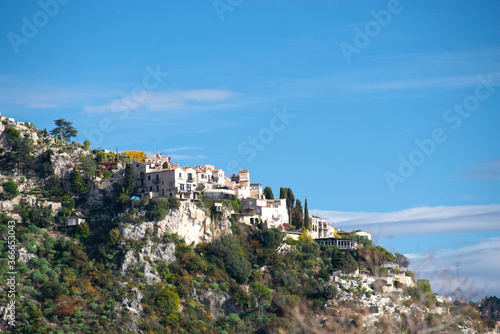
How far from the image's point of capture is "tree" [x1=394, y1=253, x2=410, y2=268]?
466 ft

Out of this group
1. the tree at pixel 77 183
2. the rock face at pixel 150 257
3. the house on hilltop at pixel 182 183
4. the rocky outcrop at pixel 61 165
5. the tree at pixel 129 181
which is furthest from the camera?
the rocky outcrop at pixel 61 165

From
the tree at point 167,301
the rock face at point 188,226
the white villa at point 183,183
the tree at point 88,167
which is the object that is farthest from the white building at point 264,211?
the tree at point 88,167

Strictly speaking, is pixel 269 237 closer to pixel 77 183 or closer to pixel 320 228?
pixel 320 228

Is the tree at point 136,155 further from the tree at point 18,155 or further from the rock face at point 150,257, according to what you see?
the rock face at point 150,257

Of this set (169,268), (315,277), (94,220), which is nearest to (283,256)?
(315,277)

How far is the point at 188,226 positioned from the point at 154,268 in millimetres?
8917

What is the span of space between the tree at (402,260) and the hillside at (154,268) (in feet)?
40.3

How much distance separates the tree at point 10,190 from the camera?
113750mm

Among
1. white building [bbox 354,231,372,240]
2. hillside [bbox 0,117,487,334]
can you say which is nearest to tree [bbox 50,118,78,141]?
hillside [bbox 0,117,487,334]

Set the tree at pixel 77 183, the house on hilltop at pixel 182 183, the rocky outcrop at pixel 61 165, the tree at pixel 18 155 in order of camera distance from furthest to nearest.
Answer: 1. the rocky outcrop at pixel 61 165
2. the house on hilltop at pixel 182 183
3. the tree at pixel 18 155
4. the tree at pixel 77 183

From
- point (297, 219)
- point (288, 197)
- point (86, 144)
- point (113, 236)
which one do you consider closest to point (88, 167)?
point (86, 144)

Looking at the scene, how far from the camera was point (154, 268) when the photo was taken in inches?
4321

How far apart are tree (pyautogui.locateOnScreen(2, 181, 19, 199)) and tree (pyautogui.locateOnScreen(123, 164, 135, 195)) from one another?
14.9 m

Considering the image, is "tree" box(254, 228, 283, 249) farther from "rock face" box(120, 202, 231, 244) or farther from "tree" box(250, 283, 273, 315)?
"tree" box(250, 283, 273, 315)
